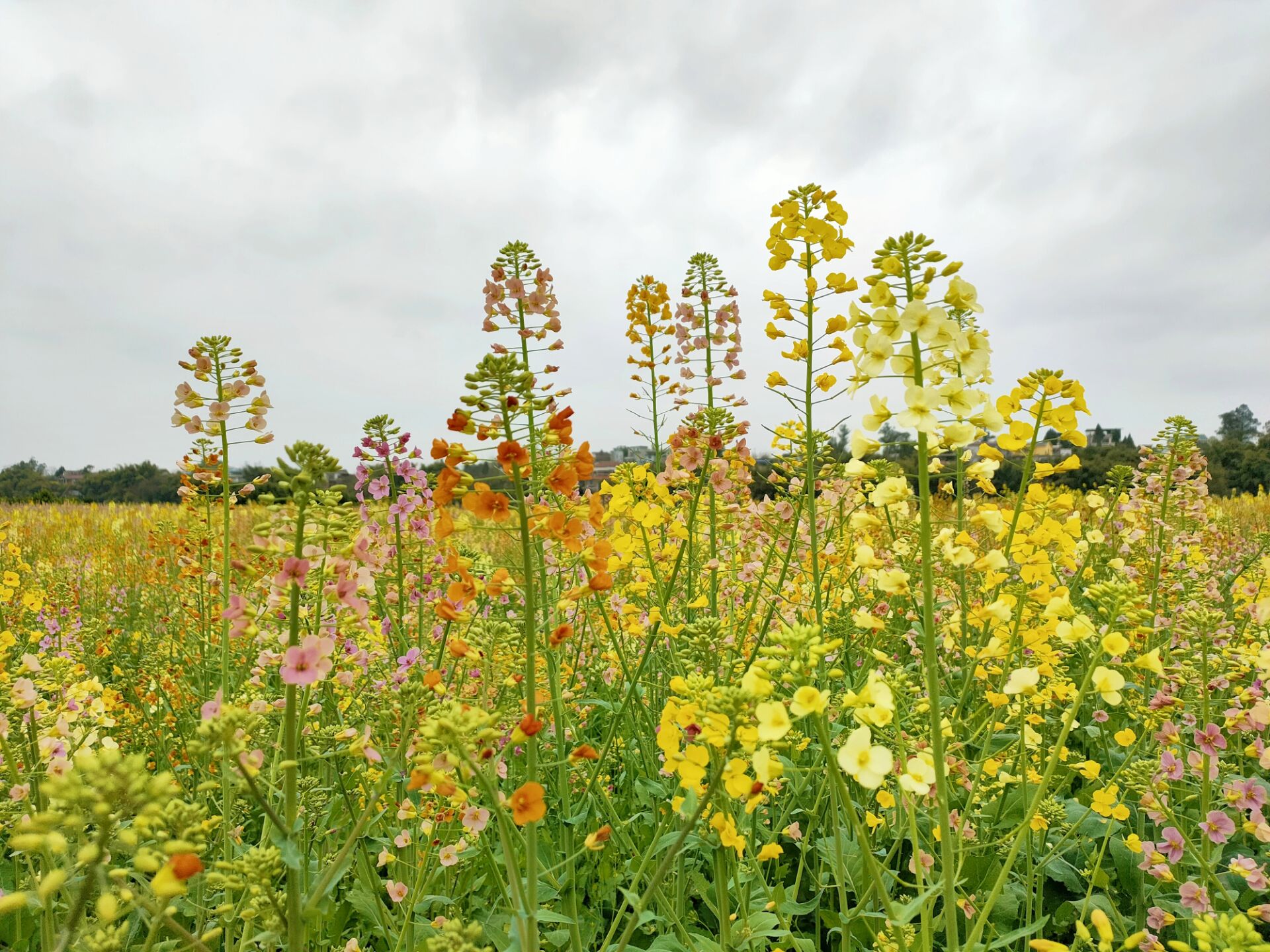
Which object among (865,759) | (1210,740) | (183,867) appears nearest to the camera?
(183,867)

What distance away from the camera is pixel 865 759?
143 centimetres

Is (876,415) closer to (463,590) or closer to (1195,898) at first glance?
(463,590)

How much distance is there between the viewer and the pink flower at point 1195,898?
212 centimetres

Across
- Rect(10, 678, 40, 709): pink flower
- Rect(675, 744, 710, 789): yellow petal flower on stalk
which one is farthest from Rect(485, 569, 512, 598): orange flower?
Rect(10, 678, 40, 709): pink flower

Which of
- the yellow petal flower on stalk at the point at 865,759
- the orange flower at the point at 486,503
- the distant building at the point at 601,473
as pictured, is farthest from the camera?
the distant building at the point at 601,473

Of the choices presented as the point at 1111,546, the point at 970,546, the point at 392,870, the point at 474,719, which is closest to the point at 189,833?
the point at 474,719

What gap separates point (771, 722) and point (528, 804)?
0.53 metres

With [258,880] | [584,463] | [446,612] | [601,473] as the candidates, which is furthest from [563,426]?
[601,473]

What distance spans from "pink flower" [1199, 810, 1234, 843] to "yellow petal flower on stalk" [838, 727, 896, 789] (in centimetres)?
164

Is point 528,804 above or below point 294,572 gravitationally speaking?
below

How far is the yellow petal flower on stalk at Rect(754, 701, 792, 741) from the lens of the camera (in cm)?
129

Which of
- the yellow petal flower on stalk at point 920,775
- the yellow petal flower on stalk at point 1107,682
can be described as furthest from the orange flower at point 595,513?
the yellow petal flower on stalk at point 1107,682

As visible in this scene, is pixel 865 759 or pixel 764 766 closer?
pixel 764 766

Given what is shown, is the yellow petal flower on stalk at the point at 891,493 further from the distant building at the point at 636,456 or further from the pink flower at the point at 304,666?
the distant building at the point at 636,456
